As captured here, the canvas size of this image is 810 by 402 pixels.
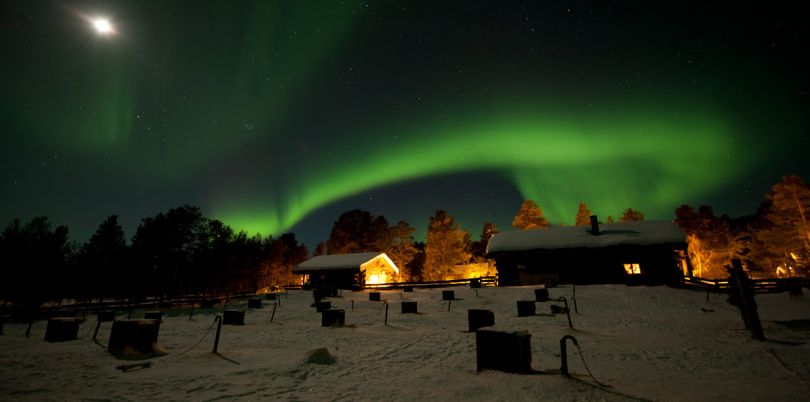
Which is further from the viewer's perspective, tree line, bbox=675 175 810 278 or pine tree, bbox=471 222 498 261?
pine tree, bbox=471 222 498 261

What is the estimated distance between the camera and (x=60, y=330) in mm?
12023

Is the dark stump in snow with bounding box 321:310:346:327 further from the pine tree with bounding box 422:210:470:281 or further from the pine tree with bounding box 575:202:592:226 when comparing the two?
the pine tree with bounding box 575:202:592:226

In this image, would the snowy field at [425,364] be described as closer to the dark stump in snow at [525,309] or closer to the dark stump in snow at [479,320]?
the dark stump in snow at [479,320]

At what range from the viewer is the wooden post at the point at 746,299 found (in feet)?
30.9

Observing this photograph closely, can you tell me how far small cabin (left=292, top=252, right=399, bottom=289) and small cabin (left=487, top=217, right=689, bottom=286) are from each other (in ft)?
47.3

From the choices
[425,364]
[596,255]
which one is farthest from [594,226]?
[425,364]

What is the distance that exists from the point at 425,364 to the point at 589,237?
28.1 m

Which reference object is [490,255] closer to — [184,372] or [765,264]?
[184,372]

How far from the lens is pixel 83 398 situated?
563 centimetres

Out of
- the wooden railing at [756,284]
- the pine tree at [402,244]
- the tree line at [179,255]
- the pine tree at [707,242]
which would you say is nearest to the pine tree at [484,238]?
the tree line at [179,255]

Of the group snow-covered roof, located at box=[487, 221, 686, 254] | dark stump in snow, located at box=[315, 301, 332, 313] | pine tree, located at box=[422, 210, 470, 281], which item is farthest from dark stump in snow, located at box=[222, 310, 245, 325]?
pine tree, located at box=[422, 210, 470, 281]

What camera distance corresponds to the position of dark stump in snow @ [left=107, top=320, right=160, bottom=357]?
9445 millimetres

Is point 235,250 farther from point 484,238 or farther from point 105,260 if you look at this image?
point 484,238

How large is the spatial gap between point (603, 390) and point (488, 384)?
1.82 m
